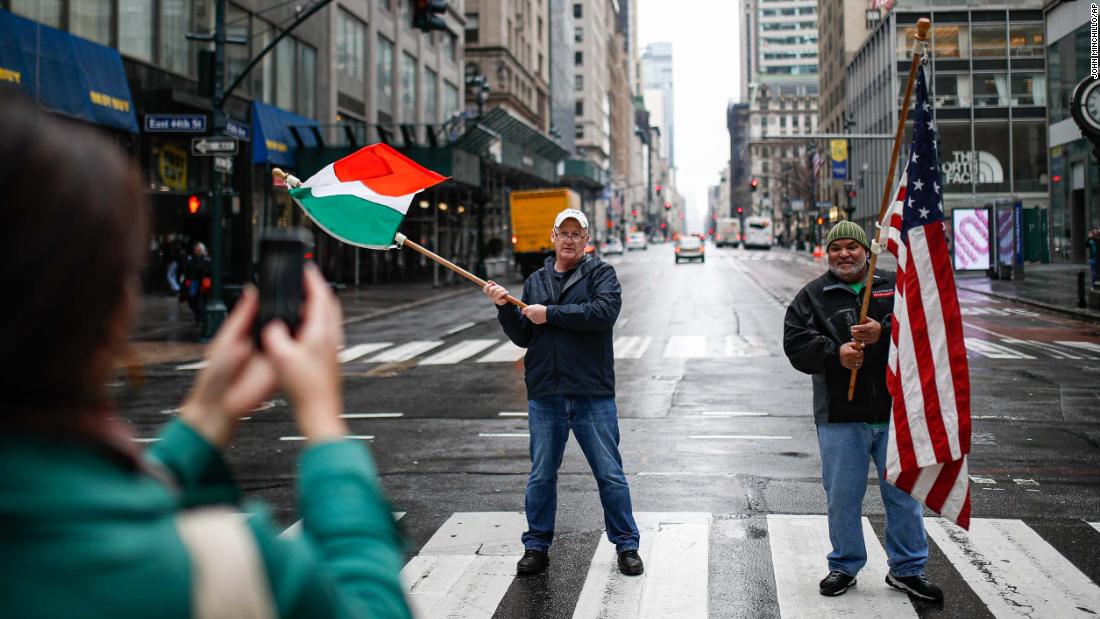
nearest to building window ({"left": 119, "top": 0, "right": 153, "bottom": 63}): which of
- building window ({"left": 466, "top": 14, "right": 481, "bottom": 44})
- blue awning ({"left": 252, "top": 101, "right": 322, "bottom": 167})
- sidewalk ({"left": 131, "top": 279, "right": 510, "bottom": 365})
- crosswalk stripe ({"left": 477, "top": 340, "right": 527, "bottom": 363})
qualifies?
blue awning ({"left": 252, "top": 101, "right": 322, "bottom": 167})

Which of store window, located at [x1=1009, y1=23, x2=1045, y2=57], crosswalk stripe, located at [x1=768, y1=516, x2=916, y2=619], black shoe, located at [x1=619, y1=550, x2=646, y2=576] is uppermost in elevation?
store window, located at [x1=1009, y1=23, x2=1045, y2=57]

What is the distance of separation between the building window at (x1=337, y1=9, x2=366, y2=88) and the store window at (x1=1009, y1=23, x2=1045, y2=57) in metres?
43.0

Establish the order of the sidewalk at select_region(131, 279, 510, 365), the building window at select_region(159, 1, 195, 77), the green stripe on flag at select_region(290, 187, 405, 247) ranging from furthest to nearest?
the building window at select_region(159, 1, 195, 77) < the sidewalk at select_region(131, 279, 510, 365) < the green stripe on flag at select_region(290, 187, 405, 247)

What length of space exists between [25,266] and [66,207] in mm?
85

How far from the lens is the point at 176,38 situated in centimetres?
2930

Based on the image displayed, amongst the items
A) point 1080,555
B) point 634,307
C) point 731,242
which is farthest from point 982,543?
point 731,242

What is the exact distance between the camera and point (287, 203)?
37.6 meters

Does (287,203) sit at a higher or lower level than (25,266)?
higher

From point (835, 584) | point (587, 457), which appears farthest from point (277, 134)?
point (835, 584)

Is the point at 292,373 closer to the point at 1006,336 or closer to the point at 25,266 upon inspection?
the point at 25,266

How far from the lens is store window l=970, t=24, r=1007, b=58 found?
6475 centimetres

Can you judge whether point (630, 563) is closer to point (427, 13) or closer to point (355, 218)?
point (355, 218)

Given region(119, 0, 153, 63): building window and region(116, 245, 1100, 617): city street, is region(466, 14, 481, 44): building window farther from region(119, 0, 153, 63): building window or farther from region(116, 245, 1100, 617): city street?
region(116, 245, 1100, 617): city street

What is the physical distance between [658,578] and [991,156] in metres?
66.6
